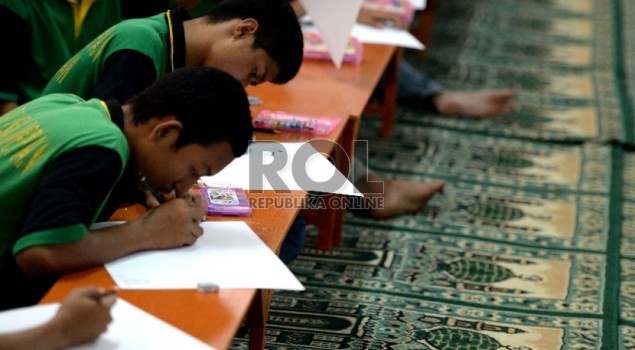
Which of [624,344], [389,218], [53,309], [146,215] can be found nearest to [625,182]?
[389,218]

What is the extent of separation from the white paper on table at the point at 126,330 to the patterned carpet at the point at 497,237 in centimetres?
92

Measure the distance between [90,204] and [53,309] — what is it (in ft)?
0.59

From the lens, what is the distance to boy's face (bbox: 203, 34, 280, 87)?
7.16 ft

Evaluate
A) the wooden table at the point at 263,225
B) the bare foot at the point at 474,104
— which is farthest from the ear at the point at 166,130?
the bare foot at the point at 474,104

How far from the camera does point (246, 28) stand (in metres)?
2.19

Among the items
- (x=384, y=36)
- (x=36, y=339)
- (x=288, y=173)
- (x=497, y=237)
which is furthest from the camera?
(x=384, y=36)

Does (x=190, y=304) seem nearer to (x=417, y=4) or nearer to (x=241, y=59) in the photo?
(x=241, y=59)

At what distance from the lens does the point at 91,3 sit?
8.48ft

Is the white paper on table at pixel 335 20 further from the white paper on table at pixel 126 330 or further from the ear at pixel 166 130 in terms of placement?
the white paper on table at pixel 126 330

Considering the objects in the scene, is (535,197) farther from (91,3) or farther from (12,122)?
(12,122)

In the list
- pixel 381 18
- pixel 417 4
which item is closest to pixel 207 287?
pixel 381 18

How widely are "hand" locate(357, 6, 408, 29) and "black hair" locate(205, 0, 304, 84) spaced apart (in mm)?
1137

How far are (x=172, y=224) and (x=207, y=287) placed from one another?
0.18 meters

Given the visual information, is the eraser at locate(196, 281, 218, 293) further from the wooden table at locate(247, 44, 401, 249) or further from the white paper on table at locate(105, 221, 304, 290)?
the wooden table at locate(247, 44, 401, 249)
